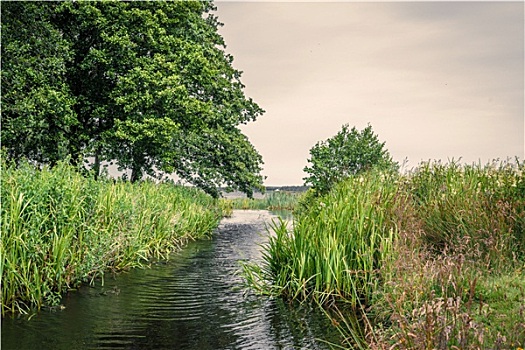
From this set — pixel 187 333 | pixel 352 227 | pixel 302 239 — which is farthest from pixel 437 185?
pixel 187 333

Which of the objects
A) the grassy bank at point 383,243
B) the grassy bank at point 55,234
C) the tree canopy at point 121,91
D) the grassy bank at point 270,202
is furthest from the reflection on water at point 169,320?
the grassy bank at point 270,202

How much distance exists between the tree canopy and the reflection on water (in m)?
10.7

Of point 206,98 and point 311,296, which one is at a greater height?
point 206,98

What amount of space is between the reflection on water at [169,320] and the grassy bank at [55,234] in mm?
425

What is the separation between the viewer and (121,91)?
20562 millimetres

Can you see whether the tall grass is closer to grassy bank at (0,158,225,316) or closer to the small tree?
grassy bank at (0,158,225,316)

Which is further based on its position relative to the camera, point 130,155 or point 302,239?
point 130,155

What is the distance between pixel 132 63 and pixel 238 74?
791 cm

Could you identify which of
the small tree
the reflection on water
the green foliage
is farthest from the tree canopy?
the reflection on water

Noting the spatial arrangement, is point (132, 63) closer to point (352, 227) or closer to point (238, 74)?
point (238, 74)

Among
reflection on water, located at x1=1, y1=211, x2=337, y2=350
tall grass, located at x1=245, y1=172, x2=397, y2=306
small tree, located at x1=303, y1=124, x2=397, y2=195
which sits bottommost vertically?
reflection on water, located at x1=1, y1=211, x2=337, y2=350

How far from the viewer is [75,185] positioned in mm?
9023

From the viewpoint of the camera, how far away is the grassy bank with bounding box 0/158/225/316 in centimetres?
730

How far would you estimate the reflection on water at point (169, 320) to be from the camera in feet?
20.6
